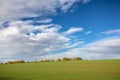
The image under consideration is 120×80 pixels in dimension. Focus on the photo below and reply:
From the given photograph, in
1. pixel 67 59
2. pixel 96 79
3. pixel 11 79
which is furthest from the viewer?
pixel 67 59

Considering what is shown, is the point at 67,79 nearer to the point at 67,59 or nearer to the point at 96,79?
the point at 96,79

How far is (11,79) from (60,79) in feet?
30.1

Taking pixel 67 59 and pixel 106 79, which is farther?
pixel 67 59

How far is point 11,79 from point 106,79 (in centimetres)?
1705

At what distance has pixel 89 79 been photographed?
110ft

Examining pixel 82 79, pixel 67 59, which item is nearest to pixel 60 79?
pixel 82 79

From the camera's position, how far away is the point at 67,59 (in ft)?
382

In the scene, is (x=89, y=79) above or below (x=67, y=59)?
below

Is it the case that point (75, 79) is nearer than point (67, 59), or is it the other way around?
point (75, 79)

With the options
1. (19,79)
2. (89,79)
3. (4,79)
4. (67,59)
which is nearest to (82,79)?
(89,79)

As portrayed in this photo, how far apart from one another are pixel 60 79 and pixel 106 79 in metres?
7.94

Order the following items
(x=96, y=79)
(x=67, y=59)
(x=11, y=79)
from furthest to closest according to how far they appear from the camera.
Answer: (x=67, y=59) → (x=11, y=79) → (x=96, y=79)

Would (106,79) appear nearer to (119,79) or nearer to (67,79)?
(119,79)

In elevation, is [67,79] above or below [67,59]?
below
